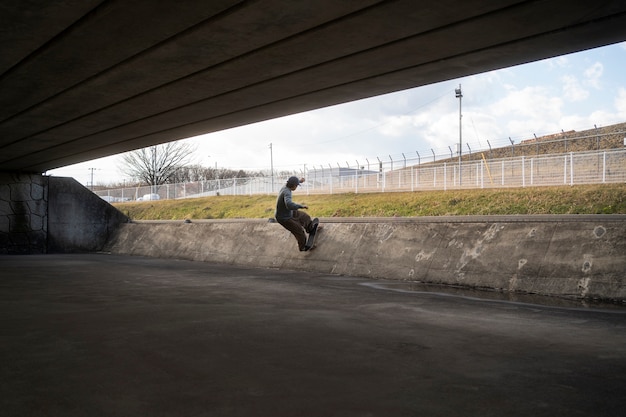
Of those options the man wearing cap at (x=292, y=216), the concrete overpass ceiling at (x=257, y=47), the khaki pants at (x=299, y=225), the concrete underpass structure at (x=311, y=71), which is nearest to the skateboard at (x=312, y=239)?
the man wearing cap at (x=292, y=216)

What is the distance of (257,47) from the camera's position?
7.14 m

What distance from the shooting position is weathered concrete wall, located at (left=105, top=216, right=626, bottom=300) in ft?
26.1

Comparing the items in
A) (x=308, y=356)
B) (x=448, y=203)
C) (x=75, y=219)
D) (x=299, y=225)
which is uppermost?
(x=448, y=203)

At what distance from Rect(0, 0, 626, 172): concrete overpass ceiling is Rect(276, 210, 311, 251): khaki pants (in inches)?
107

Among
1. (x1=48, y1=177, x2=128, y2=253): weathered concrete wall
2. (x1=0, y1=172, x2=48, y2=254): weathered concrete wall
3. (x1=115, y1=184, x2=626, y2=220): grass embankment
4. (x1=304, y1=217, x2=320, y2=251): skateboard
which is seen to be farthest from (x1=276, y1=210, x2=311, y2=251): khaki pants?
(x1=0, y1=172, x2=48, y2=254): weathered concrete wall

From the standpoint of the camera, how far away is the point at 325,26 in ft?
20.8

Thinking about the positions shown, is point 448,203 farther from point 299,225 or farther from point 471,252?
point 471,252

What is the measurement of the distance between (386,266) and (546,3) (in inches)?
260

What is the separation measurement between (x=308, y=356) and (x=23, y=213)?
21151mm

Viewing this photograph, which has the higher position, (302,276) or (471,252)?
(471,252)

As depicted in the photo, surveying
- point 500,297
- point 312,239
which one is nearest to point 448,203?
point 312,239

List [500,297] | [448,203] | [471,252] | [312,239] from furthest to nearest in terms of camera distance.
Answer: [448,203]
[312,239]
[471,252]
[500,297]

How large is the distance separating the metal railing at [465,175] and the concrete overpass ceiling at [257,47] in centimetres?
1658

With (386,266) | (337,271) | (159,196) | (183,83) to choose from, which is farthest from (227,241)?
(159,196)
